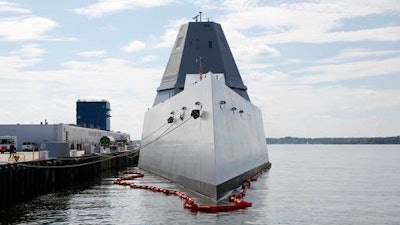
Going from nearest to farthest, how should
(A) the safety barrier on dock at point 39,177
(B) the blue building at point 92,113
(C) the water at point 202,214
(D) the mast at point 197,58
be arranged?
(C) the water at point 202,214, (A) the safety barrier on dock at point 39,177, (D) the mast at point 197,58, (B) the blue building at point 92,113

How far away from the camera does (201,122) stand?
25500 millimetres

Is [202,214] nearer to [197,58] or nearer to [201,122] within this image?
[201,122]

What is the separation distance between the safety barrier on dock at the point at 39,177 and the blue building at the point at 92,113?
1733 inches

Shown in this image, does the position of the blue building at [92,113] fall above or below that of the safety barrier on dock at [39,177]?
above

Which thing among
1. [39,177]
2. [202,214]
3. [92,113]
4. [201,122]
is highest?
[92,113]

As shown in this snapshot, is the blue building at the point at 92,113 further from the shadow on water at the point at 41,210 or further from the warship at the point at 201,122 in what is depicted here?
the shadow on water at the point at 41,210

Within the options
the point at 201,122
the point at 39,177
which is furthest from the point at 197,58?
the point at 201,122

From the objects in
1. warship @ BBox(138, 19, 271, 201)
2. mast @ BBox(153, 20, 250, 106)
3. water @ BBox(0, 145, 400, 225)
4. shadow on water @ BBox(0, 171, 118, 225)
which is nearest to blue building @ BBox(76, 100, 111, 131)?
warship @ BBox(138, 19, 271, 201)

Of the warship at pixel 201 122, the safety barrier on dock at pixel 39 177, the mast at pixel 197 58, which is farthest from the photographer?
the mast at pixel 197 58

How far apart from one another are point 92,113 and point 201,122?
64.7 m

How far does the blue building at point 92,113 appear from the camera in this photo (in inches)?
3423

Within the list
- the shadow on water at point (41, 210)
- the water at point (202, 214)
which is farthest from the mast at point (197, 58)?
the shadow on water at point (41, 210)

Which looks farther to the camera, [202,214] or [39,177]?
[39,177]

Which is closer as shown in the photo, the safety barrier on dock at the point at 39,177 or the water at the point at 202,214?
the water at the point at 202,214
